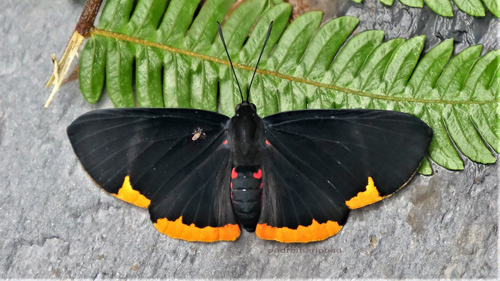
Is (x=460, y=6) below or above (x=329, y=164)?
above

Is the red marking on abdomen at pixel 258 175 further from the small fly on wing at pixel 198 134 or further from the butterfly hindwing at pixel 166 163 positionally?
the small fly on wing at pixel 198 134

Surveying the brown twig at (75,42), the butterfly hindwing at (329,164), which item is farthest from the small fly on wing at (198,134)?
the brown twig at (75,42)

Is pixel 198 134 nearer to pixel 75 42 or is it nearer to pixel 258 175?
pixel 258 175

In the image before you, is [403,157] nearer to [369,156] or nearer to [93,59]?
[369,156]

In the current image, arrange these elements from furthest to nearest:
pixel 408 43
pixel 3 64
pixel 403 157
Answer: pixel 3 64 → pixel 408 43 → pixel 403 157

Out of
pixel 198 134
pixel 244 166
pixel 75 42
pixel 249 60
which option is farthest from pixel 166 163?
pixel 75 42

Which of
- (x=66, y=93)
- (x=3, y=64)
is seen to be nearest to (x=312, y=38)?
(x=66, y=93)
